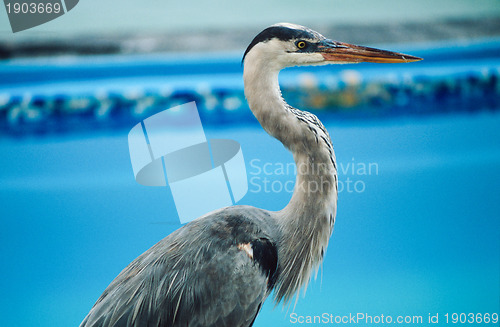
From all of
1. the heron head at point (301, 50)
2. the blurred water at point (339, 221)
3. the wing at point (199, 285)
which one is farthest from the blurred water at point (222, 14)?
the wing at point (199, 285)

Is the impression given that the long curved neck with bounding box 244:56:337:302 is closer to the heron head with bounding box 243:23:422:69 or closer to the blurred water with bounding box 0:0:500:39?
the heron head with bounding box 243:23:422:69

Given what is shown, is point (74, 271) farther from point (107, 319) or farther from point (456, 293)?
point (456, 293)

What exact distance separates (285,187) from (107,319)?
1.11 metres

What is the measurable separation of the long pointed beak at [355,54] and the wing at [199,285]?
56 centimetres

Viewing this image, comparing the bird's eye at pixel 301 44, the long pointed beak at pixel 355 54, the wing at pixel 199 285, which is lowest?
the wing at pixel 199 285

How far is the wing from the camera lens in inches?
56.2

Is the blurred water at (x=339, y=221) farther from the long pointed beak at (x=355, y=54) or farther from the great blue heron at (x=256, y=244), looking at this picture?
the long pointed beak at (x=355, y=54)

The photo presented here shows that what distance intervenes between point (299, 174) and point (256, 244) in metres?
0.24

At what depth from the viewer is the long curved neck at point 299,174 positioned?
4.95 feet

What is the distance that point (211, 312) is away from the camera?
143 centimetres

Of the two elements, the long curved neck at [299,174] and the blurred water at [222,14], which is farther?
the blurred water at [222,14]

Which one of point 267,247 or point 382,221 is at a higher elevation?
point 267,247

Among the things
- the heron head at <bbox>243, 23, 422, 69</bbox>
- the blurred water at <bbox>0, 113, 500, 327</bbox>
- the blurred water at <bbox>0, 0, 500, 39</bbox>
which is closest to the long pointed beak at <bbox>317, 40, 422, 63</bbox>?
the heron head at <bbox>243, 23, 422, 69</bbox>

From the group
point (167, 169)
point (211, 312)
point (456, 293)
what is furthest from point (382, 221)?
point (211, 312)
